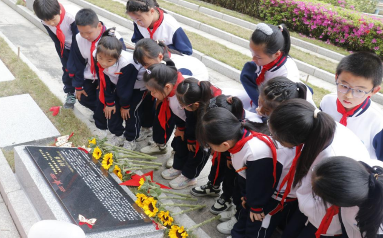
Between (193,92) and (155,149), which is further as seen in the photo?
(155,149)

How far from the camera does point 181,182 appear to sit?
302 cm

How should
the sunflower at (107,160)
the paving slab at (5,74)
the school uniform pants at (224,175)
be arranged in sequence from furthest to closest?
the paving slab at (5,74), the sunflower at (107,160), the school uniform pants at (224,175)

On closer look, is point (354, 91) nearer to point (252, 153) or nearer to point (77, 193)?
point (252, 153)

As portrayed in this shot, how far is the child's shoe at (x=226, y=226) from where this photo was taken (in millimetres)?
2586

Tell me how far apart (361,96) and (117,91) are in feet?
6.39

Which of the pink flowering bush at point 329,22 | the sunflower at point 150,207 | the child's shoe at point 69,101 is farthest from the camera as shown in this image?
the pink flowering bush at point 329,22

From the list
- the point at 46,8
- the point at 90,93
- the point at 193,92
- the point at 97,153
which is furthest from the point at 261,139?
the point at 46,8

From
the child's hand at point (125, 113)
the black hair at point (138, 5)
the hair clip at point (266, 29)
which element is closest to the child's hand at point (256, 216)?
the hair clip at point (266, 29)

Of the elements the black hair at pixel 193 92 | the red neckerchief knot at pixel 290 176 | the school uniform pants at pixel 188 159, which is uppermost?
the black hair at pixel 193 92

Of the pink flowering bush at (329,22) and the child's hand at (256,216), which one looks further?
the pink flowering bush at (329,22)

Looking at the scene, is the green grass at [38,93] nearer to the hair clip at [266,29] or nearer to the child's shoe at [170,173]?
the child's shoe at [170,173]

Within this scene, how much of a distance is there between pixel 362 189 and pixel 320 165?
19 cm

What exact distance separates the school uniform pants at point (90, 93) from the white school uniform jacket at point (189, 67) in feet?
3.14

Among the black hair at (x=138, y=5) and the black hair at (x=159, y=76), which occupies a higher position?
the black hair at (x=138, y=5)
